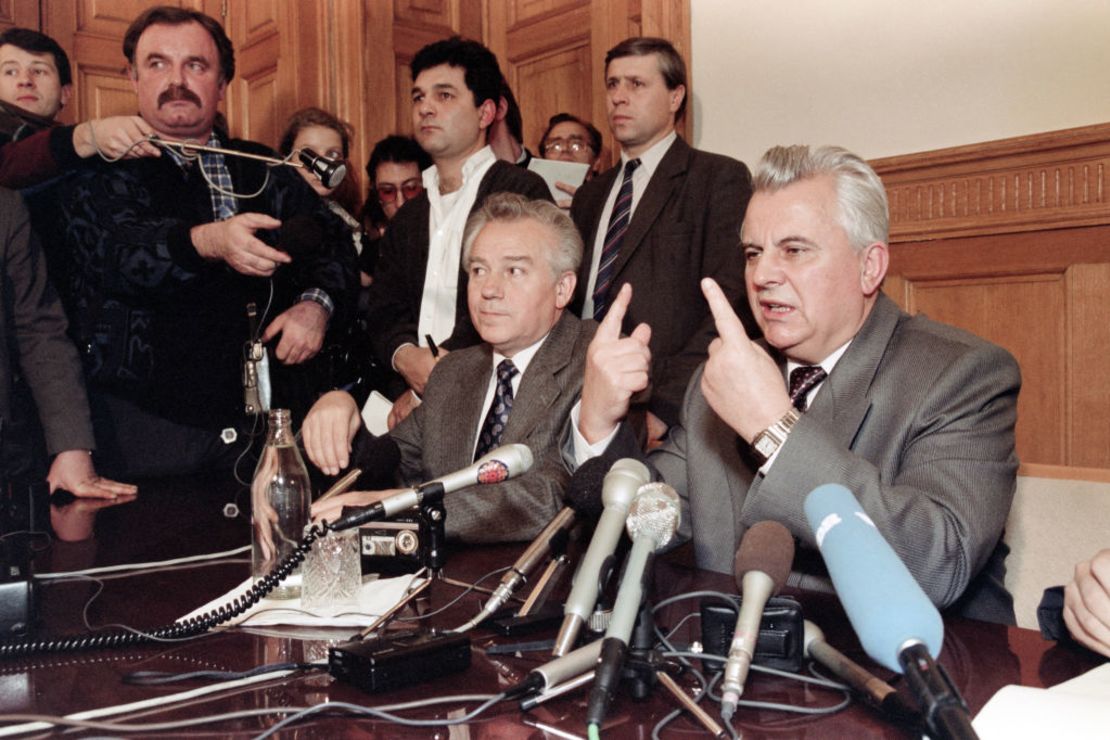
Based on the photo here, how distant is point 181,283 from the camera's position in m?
3.17

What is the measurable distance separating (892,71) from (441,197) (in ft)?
5.40

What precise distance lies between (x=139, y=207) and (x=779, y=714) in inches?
114

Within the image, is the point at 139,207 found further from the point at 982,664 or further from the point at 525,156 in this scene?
the point at 982,664

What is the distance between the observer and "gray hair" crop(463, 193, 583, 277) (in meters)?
2.66

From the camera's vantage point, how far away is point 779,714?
3.22 feet

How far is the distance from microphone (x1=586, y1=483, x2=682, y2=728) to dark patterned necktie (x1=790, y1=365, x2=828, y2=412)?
0.91 metres

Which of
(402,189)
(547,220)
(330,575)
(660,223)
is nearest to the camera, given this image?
(330,575)

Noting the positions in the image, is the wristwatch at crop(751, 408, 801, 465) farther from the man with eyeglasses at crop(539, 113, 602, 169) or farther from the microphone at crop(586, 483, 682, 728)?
the man with eyeglasses at crop(539, 113, 602, 169)

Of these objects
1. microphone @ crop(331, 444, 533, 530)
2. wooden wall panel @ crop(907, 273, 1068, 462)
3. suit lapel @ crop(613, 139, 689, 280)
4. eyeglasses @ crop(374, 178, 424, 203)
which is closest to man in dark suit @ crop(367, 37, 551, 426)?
suit lapel @ crop(613, 139, 689, 280)

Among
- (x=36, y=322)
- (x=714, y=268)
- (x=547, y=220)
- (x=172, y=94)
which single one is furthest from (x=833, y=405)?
(x=172, y=94)

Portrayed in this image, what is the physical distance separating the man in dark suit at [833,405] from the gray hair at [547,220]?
750 mm

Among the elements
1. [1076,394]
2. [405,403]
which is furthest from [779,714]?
[1076,394]

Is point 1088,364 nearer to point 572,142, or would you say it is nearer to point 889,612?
point 572,142

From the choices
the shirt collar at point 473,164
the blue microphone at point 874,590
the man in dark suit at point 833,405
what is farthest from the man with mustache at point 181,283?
the blue microphone at point 874,590
